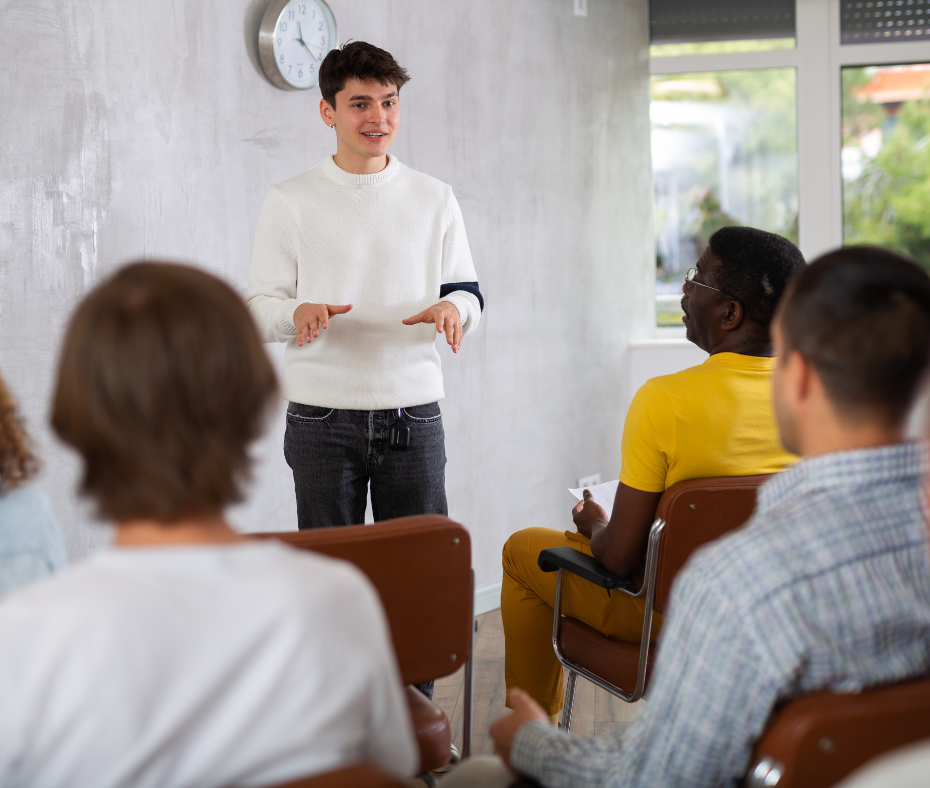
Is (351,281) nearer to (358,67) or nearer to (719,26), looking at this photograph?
(358,67)

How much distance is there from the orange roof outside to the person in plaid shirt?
15.0ft

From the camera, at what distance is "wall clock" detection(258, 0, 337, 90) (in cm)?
288

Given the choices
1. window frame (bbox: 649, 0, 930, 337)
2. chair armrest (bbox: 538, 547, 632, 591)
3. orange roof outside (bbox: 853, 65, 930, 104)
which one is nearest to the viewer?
chair armrest (bbox: 538, 547, 632, 591)

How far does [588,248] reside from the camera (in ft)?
14.9

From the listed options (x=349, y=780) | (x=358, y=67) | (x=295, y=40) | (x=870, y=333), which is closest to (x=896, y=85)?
(x=295, y=40)

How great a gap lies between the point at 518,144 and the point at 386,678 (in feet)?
11.5

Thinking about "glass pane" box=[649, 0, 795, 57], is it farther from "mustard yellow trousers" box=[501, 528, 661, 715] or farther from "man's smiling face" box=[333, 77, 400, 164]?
→ "mustard yellow trousers" box=[501, 528, 661, 715]

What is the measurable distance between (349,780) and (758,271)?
1577mm

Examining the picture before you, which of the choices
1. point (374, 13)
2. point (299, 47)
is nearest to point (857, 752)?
point (299, 47)

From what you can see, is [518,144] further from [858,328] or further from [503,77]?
[858,328]

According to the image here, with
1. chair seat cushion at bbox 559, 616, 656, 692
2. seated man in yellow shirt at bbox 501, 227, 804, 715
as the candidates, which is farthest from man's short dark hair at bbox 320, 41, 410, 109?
chair seat cushion at bbox 559, 616, 656, 692

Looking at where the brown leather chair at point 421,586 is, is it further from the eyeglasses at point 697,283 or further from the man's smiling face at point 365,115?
the man's smiling face at point 365,115

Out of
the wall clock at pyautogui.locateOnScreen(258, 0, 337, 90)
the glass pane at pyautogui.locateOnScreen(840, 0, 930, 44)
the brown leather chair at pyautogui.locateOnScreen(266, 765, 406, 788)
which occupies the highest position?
the glass pane at pyautogui.locateOnScreen(840, 0, 930, 44)

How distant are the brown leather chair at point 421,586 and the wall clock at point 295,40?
200 cm
